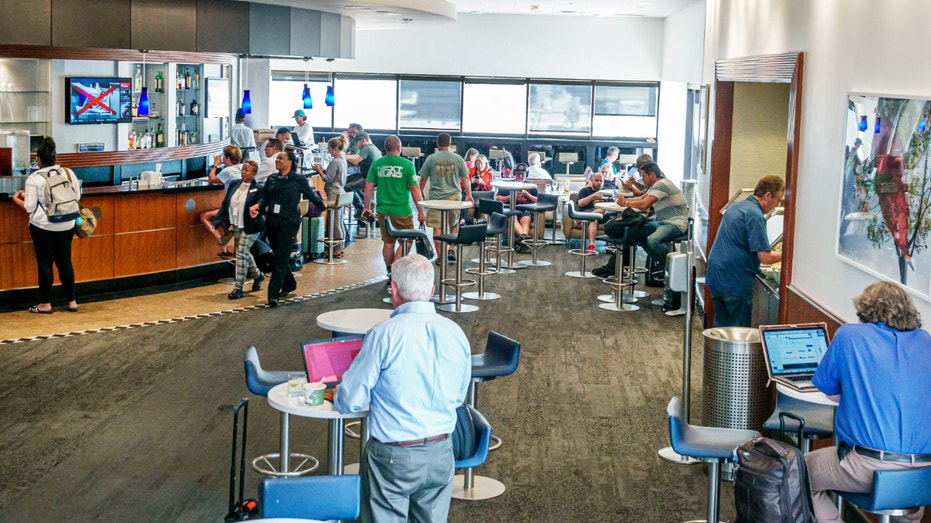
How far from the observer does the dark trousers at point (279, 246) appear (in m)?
10.3

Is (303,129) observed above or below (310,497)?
above

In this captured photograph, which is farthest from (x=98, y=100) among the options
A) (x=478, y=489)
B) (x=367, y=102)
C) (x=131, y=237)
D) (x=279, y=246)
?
(x=478, y=489)

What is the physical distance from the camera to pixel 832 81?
6.46m

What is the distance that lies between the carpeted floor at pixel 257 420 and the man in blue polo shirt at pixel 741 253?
76 cm

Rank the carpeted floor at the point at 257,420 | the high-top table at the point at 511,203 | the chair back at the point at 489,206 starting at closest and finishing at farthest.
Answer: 1. the carpeted floor at the point at 257,420
2. the chair back at the point at 489,206
3. the high-top table at the point at 511,203

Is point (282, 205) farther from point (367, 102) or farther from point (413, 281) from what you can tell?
point (367, 102)

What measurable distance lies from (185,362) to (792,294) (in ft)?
14.6

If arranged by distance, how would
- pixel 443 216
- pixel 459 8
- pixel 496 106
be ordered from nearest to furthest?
pixel 443 216, pixel 459 8, pixel 496 106

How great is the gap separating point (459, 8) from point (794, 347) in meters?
14.6

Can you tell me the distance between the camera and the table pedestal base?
586 centimetres

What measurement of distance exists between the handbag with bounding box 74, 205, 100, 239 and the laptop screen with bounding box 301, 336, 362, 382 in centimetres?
590

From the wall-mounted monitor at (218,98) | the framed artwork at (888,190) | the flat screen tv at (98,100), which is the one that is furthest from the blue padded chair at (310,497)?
the wall-mounted monitor at (218,98)

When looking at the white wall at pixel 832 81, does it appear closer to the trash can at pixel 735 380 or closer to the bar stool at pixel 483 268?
the trash can at pixel 735 380

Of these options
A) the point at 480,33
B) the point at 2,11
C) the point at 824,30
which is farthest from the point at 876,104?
the point at 480,33
